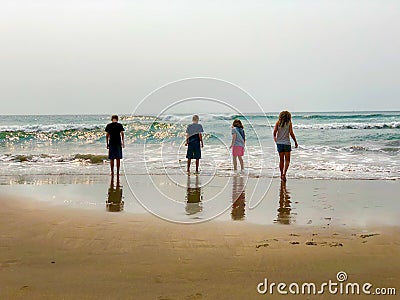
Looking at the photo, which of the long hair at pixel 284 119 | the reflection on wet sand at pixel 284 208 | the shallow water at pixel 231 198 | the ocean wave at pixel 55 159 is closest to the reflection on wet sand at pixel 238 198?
the shallow water at pixel 231 198

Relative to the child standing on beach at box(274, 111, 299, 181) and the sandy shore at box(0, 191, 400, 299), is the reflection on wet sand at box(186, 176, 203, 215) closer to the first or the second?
the sandy shore at box(0, 191, 400, 299)

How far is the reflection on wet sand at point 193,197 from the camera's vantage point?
7227mm

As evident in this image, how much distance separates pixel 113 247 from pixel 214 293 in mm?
1670

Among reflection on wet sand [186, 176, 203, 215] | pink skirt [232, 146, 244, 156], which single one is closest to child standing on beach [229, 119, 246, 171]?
pink skirt [232, 146, 244, 156]

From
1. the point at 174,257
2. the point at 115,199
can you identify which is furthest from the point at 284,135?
the point at 174,257

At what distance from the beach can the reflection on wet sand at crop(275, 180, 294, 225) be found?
69mm

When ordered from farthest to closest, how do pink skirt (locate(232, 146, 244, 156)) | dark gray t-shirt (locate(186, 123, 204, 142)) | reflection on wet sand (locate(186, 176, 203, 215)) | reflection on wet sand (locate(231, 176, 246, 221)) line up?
1. pink skirt (locate(232, 146, 244, 156))
2. dark gray t-shirt (locate(186, 123, 204, 142))
3. reflection on wet sand (locate(186, 176, 203, 215))
4. reflection on wet sand (locate(231, 176, 246, 221))

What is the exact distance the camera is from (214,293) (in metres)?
3.65

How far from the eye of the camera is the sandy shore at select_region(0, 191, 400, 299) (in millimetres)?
3744

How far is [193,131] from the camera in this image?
1102 centimetres

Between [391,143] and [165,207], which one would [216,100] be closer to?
[165,207]

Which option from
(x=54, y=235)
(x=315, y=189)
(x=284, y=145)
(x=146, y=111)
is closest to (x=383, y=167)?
(x=284, y=145)

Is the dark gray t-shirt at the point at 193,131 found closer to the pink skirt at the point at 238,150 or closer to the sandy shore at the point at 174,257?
the pink skirt at the point at 238,150

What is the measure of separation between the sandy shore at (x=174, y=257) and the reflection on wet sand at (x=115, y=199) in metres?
0.84
